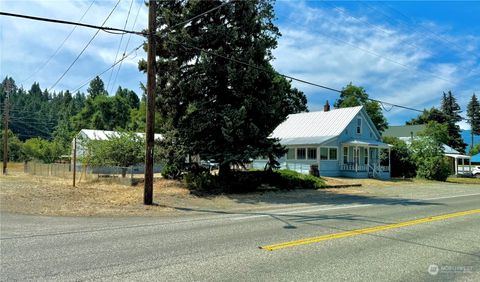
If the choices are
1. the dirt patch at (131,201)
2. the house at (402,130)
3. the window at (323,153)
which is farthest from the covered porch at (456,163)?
the dirt patch at (131,201)

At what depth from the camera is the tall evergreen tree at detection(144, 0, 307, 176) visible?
2083cm

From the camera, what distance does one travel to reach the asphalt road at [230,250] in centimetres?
614

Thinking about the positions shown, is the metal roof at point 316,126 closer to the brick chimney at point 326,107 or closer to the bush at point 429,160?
the brick chimney at point 326,107

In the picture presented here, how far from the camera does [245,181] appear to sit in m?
22.0

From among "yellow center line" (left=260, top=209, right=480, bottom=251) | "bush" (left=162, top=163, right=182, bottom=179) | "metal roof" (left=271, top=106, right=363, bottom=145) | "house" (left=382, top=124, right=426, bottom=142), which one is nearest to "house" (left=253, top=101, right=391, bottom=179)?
"metal roof" (left=271, top=106, right=363, bottom=145)

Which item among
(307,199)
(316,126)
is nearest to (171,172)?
(307,199)

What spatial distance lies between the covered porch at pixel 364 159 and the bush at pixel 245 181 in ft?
41.4

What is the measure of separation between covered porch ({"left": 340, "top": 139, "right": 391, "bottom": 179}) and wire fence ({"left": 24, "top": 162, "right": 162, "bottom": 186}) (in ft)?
60.3

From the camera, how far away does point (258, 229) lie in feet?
33.1

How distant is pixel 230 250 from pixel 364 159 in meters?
34.0

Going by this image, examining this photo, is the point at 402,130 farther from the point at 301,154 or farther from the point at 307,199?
the point at 307,199

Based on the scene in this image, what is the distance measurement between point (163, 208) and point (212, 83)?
8.66m

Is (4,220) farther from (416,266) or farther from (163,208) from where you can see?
(416,266)

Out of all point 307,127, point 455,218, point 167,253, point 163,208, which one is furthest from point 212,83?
point 307,127
